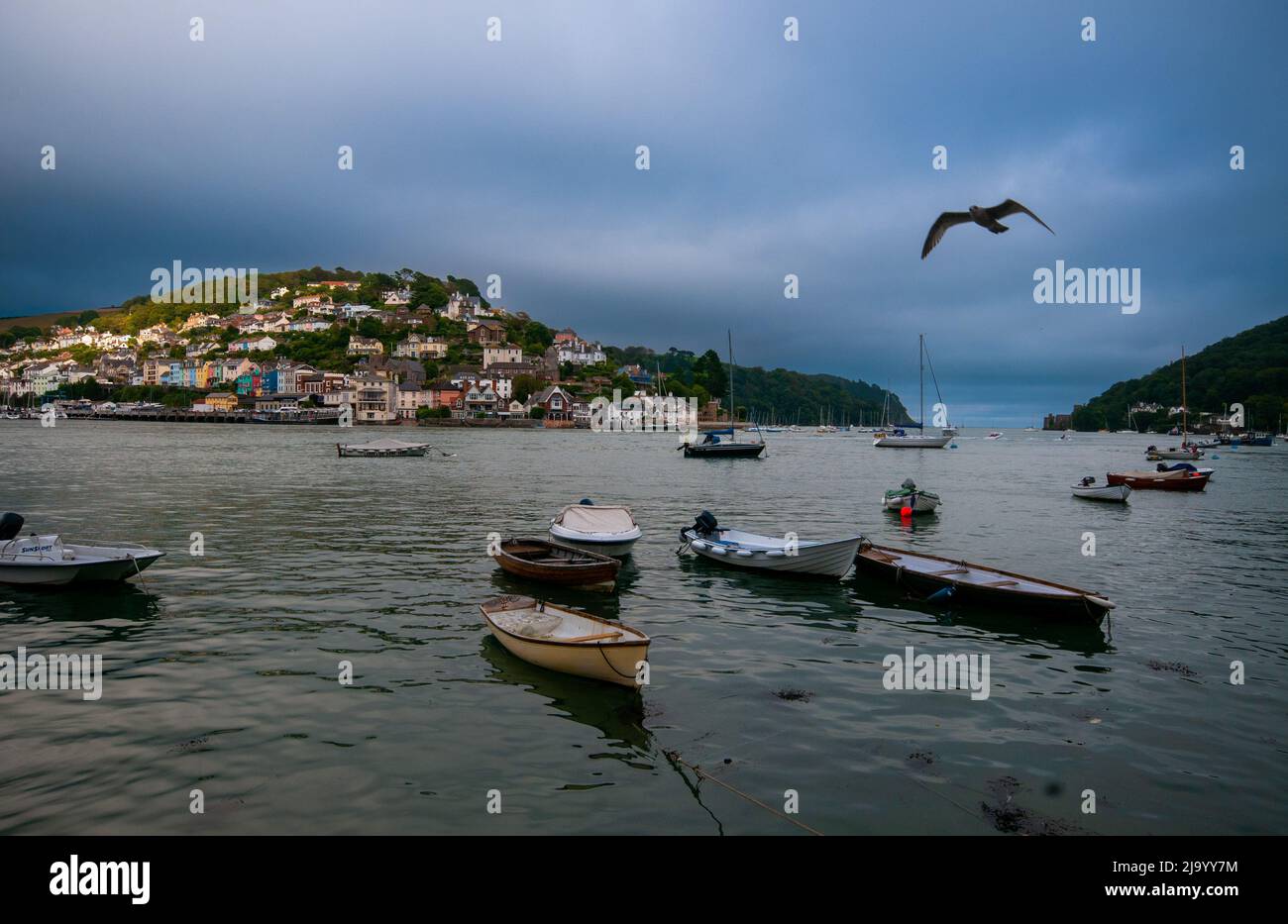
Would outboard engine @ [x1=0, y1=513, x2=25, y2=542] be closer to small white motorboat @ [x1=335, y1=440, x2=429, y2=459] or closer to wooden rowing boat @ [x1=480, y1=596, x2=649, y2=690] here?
wooden rowing boat @ [x1=480, y1=596, x2=649, y2=690]

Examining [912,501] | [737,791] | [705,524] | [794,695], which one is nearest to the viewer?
[737,791]

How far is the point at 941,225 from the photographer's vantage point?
19625mm

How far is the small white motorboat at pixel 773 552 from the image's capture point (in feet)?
63.6

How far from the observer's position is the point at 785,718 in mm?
10664

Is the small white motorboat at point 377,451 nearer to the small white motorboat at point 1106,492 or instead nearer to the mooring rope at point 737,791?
the small white motorboat at point 1106,492

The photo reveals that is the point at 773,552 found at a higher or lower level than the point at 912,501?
lower

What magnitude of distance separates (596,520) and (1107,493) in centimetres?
3347

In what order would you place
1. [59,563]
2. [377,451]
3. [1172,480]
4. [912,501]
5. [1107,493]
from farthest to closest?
[377,451], [1172,480], [1107,493], [912,501], [59,563]

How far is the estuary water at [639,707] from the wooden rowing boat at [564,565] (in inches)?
21.1
